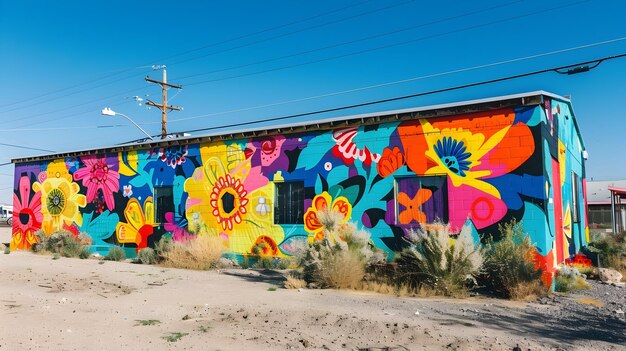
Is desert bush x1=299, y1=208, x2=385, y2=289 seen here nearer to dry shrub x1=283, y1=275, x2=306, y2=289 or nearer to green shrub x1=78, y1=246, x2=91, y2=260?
dry shrub x1=283, y1=275, x2=306, y2=289

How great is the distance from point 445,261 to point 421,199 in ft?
11.6

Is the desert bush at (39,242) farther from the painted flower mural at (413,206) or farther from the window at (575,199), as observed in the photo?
the window at (575,199)

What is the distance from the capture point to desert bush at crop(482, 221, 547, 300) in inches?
405

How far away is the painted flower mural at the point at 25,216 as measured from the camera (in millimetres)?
24047

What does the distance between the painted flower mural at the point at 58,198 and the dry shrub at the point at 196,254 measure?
8.06m

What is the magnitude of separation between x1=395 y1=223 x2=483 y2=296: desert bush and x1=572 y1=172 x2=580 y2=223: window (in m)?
8.31

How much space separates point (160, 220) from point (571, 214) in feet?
47.9

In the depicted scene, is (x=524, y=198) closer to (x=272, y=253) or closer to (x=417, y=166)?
(x=417, y=166)

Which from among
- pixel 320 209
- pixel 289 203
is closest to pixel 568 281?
pixel 320 209

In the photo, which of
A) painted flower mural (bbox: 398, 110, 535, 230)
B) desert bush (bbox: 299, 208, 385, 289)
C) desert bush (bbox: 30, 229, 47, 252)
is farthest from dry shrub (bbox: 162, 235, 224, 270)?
desert bush (bbox: 30, 229, 47, 252)

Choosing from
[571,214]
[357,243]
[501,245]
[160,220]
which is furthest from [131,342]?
[571,214]

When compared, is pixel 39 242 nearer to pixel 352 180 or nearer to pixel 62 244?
pixel 62 244

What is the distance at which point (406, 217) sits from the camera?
13875mm

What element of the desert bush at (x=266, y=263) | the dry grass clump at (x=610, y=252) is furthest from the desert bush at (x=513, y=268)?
the desert bush at (x=266, y=263)
